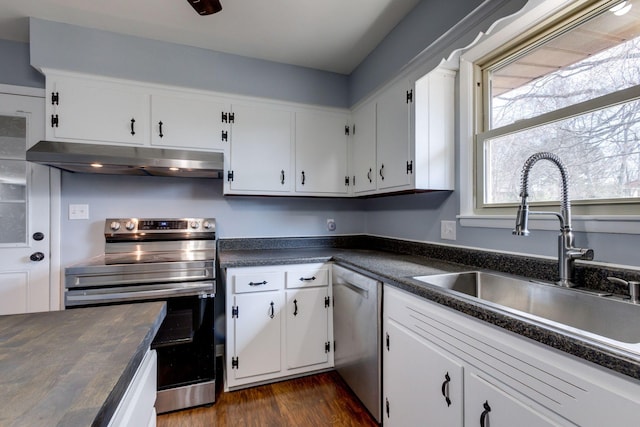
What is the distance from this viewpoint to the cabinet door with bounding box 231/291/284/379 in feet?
6.47

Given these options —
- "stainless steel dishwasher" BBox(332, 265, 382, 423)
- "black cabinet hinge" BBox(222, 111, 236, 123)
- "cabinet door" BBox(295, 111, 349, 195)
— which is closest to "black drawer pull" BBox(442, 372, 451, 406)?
"stainless steel dishwasher" BBox(332, 265, 382, 423)

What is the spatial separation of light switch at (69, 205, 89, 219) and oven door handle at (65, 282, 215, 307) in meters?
0.77

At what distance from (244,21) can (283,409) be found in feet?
8.15

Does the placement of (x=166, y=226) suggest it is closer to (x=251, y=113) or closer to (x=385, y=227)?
(x=251, y=113)

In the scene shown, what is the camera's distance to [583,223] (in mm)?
1230

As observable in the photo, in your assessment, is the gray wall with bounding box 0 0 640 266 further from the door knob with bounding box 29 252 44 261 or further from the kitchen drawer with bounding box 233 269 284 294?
the kitchen drawer with bounding box 233 269 284 294

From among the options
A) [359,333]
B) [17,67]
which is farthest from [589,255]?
[17,67]

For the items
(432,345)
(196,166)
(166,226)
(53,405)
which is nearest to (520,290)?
(432,345)

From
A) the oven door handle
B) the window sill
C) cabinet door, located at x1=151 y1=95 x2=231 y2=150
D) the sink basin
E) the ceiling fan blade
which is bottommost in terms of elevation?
the oven door handle

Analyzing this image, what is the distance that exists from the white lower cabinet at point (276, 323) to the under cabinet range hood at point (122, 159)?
0.77 m

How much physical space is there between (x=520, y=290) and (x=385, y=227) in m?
1.30

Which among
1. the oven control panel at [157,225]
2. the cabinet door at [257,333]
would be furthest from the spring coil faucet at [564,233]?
the oven control panel at [157,225]

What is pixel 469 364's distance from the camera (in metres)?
1.03

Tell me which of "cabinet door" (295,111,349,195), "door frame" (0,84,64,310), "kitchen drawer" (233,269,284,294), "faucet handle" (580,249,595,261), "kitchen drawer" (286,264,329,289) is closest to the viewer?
"faucet handle" (580,249,595,261)
